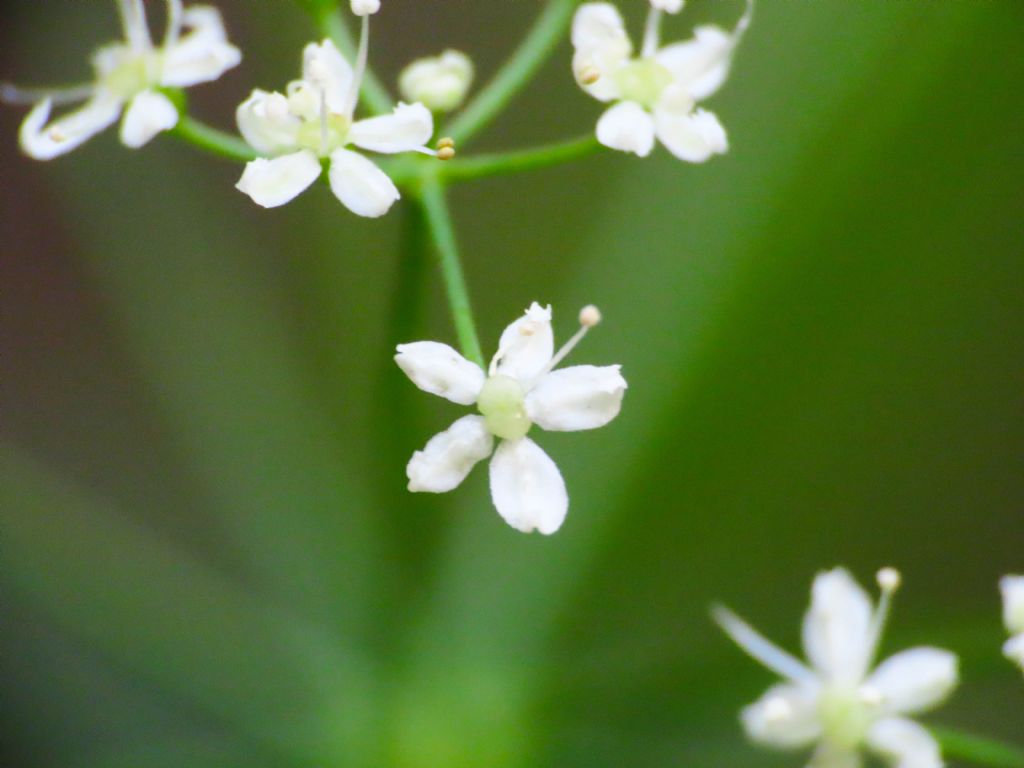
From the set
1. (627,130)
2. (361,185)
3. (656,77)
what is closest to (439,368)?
(361,185)

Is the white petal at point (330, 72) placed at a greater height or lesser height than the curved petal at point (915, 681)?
greater

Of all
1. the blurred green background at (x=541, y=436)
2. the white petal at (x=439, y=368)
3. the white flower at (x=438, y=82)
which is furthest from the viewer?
the blurred green background at (x=541, y=436)

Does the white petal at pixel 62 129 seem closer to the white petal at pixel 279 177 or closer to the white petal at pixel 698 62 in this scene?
the white petal at pixel 279 177

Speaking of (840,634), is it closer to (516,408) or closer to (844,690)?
(844,690)

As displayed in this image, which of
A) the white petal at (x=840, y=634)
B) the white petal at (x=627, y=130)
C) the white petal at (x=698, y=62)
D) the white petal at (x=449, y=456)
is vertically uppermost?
the white petal at (x=698, y=62)

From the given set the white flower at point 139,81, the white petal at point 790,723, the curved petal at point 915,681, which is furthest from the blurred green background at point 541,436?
the white flower at point 139,81

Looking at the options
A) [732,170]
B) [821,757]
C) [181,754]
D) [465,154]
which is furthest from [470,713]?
[465,154]

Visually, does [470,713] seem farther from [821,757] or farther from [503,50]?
[503,50]
